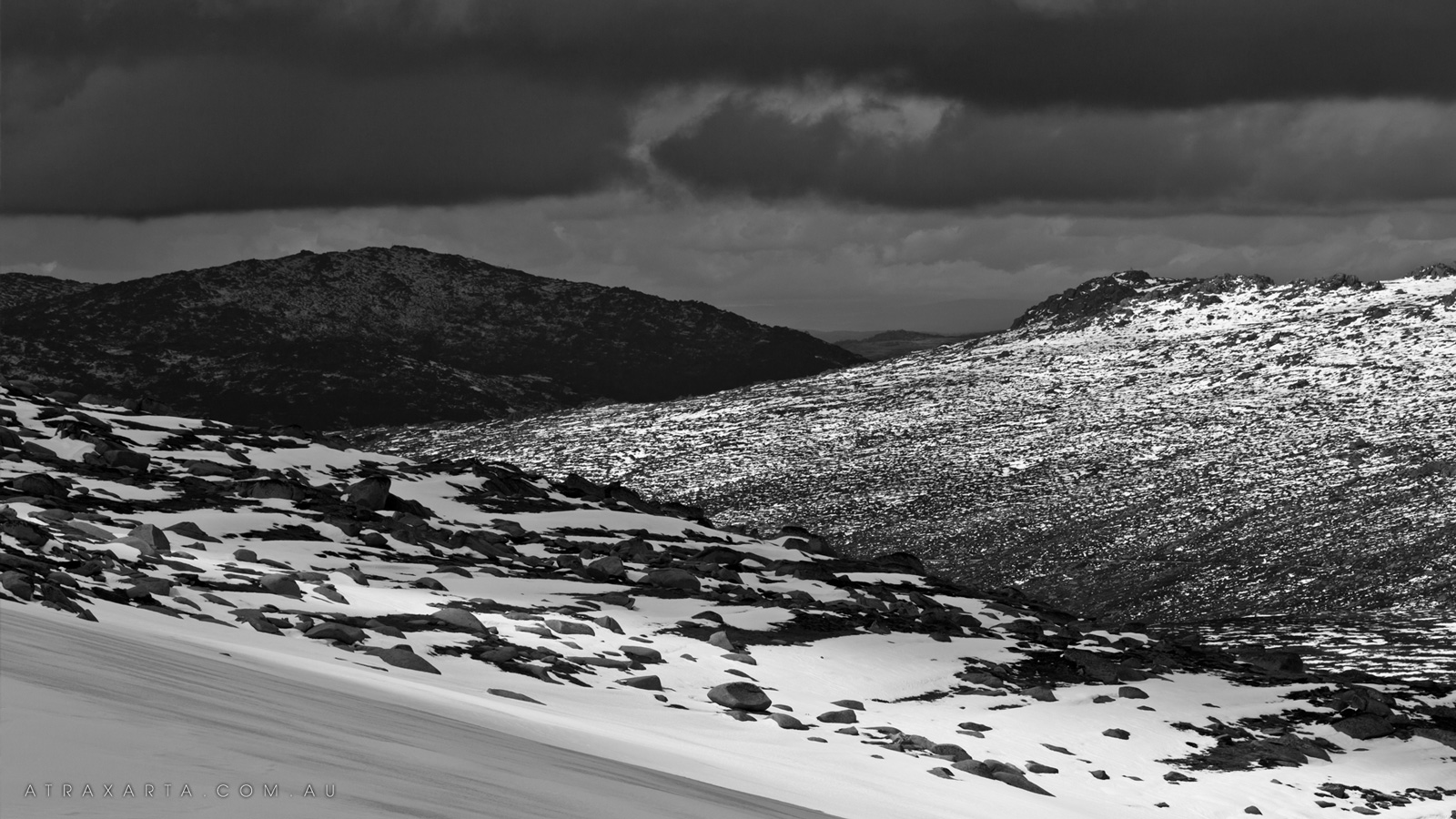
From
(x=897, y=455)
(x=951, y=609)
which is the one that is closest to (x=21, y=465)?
(x=951, y=609)

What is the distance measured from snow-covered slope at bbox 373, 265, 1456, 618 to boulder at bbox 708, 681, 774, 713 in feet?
185

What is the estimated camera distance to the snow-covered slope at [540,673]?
8234 mm

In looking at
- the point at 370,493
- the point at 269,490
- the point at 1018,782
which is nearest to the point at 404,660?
the point at 1018,782

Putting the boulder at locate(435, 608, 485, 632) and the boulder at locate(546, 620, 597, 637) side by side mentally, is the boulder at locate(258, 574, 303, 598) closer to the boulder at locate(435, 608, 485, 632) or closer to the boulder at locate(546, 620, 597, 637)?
the boulder at locate(435, 608, 485, 632)

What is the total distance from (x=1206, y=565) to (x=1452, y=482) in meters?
21.5

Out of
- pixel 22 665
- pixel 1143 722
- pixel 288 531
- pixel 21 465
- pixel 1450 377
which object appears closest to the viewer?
pixel 22 665

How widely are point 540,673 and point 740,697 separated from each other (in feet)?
12.1

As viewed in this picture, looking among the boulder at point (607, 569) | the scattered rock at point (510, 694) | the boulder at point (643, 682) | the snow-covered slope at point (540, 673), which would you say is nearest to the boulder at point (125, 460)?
the snow-covered slope at point (540, 673)

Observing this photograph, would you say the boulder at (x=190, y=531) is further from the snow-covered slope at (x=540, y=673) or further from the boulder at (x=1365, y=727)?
the boulder at (x=1365, y=727)

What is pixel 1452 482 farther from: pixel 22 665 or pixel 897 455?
pixel 22 665

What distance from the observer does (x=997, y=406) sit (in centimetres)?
13500

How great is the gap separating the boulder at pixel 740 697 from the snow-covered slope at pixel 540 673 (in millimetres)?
52

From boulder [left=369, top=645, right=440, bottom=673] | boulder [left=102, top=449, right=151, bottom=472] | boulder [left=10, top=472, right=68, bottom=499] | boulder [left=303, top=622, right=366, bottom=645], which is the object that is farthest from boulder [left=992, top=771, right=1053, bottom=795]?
boulder [left=102, top=449, right=151, bottom=472]

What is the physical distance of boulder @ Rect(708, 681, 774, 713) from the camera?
25.0 meters
